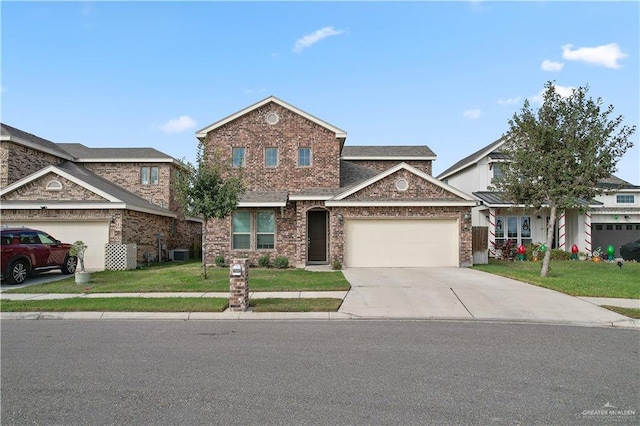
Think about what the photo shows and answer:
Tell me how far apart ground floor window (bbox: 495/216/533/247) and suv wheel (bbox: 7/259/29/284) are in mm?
22824

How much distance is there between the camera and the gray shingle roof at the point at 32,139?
21312 millimetres

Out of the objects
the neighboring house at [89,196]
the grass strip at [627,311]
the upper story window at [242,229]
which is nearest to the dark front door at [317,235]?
the upper story window at [242,229]

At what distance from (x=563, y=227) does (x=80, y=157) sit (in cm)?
2984

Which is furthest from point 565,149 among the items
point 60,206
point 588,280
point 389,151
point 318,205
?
point 60,206

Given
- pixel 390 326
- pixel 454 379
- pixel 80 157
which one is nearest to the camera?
pixel 454 379

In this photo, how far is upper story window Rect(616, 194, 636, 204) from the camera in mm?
27169

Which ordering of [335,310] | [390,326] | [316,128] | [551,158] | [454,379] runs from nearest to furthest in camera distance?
1. [454,379]
2. [390,326]
3. [335,310]
4. [551,158]
5. [316,128]

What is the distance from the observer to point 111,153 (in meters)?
28.2

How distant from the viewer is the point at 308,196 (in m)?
19.0

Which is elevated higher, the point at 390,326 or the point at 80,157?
the point at 80,157

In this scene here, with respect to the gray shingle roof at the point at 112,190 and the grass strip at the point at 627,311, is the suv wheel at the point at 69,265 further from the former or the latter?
the grass strip at the point at 627,311

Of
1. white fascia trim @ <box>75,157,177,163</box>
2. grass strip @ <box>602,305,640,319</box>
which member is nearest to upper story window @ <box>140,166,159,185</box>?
white fascia trim @ <box>75,157,177,163</box>

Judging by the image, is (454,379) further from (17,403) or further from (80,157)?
(80,157)

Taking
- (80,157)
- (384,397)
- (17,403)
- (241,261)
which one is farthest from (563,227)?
(80,157)
